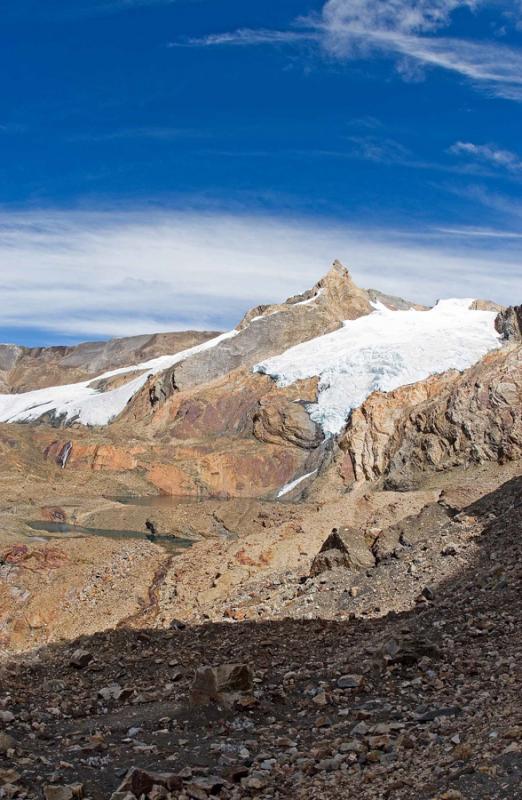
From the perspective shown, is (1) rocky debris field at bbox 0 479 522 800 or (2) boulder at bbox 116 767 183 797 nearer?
(2) boulder at bbox 116 767 183 797

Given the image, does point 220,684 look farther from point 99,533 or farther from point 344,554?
point 99,533

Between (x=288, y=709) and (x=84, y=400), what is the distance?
134 meters

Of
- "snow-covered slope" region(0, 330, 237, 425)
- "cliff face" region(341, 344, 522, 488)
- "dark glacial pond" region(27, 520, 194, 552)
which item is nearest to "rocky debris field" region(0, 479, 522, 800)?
"dark glacial pond" region(27, 520, 194, 552)

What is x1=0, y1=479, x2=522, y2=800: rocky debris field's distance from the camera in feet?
23.5

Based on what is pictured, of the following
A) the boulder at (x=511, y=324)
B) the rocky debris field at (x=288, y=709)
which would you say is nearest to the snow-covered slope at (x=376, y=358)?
the boulder at (x=511, y=324)

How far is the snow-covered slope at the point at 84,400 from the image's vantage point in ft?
432

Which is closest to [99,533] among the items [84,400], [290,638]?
[290,638]

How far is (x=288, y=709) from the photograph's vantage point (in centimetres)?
973

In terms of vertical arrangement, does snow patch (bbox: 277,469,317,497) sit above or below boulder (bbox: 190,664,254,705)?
below

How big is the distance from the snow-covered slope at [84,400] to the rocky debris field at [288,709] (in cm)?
11013

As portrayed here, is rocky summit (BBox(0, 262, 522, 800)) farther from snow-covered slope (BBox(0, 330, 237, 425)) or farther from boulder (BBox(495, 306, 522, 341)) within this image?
snow-covered slope (BBox(0, 330, 237, 425))

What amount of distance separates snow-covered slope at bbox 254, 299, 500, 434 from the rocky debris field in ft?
235

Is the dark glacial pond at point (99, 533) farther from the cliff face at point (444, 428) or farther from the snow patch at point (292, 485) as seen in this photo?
the snow patch at point (292, 485)

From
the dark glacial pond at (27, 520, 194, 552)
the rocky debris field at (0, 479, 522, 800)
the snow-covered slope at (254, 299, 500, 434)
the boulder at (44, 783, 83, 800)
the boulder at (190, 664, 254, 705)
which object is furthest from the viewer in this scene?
the snow-covered slope at (254, 299, 500, 434)
